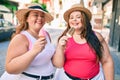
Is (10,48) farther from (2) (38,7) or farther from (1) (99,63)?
Result: (1) (99,63)

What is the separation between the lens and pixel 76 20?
3068mm

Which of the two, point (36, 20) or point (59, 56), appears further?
point (59, 56)

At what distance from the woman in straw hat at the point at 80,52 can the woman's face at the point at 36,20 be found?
294mm

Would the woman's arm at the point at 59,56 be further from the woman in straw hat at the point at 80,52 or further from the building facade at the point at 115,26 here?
the building facade at the point at 115,26

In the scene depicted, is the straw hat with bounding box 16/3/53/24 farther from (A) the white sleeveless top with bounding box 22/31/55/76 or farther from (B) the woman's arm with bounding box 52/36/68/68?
(B) the woman's arm with bounding box 52/36/68/68

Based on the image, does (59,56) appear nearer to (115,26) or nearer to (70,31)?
(70,31)

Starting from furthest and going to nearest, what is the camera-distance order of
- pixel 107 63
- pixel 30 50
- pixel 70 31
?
pixel 107 63
pixel 70 31
pixel 30 50

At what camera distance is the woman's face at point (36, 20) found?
2893 mm

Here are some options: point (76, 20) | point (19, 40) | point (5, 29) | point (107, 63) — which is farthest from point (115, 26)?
point (19, 40)

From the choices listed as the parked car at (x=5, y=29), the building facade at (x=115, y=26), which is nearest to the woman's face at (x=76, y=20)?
the building facade at (x=115, y=26)

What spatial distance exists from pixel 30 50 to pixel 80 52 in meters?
0.61

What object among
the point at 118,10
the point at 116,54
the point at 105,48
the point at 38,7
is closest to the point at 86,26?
the point at 105,48

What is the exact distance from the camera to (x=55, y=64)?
3.05 metres

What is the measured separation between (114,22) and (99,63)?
39.8 feet
